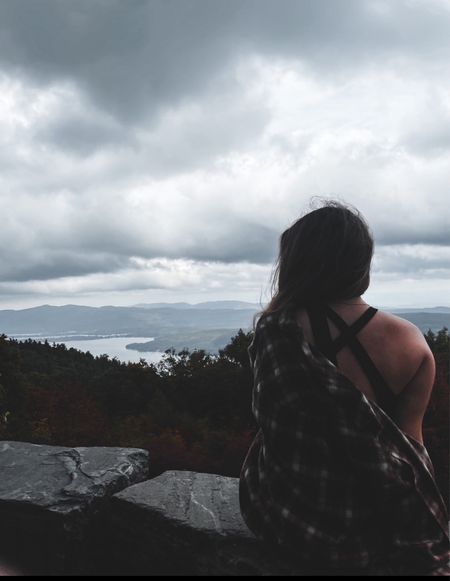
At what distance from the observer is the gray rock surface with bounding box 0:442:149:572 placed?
3605mm

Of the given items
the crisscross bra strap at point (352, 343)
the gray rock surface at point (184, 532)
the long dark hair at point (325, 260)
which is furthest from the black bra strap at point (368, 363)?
the gray rock surface at point (184, 532)

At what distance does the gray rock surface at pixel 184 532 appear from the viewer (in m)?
2.91

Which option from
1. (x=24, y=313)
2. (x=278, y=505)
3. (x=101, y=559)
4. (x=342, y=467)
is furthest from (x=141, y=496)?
(x=24, y=313)

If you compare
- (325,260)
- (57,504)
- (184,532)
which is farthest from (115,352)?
(325,260)

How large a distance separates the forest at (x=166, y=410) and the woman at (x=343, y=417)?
320 cm

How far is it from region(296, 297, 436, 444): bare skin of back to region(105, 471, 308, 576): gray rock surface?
1039 mm

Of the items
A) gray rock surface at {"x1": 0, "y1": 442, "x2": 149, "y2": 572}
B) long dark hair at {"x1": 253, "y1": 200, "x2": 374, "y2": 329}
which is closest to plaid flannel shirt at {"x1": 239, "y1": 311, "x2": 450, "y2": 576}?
long dark hair at {"x1": 253, "y1": 200, "x2": 374, "y2": 329}

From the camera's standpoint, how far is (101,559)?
3.60m

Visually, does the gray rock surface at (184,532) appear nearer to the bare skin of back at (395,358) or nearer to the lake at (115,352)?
the bare skin of back at (395,358)

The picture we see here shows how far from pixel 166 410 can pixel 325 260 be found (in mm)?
6577

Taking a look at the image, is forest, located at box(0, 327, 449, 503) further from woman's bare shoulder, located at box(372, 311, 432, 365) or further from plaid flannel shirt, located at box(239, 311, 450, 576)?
woman's bare shoulder, located at box(372, 311, 432, 365)

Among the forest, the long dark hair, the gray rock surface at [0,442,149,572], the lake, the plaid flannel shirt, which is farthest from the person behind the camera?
the lake

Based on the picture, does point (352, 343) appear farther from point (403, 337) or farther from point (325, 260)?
point (325, 260)

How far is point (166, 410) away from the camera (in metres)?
8.31
